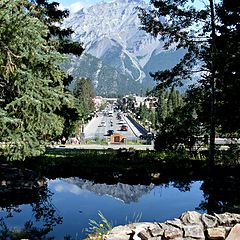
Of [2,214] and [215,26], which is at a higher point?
[215,26]

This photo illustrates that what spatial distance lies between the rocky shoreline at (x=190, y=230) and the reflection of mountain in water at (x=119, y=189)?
7765 mm

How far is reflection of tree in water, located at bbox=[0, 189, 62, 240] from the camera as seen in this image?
32.7 feet

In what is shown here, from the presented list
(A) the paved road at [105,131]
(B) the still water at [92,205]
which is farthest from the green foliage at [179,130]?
(A) the paved road at [105,131]

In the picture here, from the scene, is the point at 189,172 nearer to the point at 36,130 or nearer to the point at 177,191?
the point at 177,191

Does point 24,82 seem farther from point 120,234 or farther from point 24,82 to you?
point 120,234

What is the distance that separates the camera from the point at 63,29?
19.0 m

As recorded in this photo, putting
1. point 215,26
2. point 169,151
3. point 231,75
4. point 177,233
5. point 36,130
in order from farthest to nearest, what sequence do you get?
point 169,151, point 215,26, point 231,75, point 36,130, point 177,233

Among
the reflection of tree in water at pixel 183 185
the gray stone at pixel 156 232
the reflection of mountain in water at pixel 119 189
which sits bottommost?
the reflection of mountain in water at pixel 119 189

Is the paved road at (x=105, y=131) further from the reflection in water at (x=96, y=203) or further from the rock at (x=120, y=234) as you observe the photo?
the rock at (x=120, y=234)

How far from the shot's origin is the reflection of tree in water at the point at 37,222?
392 inches

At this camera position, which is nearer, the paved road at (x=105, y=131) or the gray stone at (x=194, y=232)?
the gray stone at (x=194, y=232)

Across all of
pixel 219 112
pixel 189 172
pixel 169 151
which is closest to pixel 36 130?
pixel 219 112

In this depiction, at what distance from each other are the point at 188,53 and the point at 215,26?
1615mm

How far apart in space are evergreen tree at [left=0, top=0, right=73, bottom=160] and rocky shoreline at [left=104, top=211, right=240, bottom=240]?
510cm
